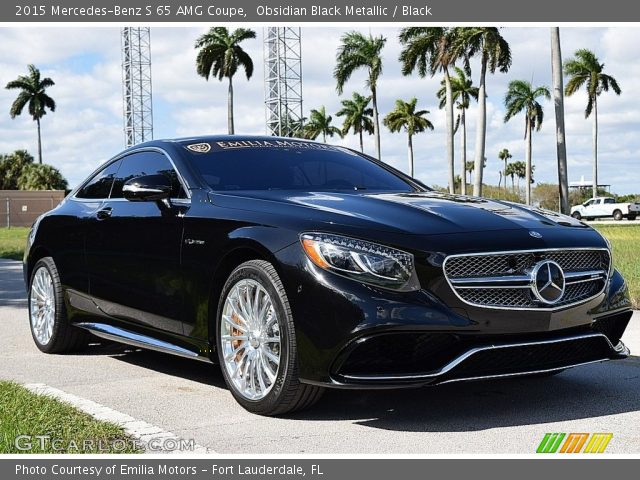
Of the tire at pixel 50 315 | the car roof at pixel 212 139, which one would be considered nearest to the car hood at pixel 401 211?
the car roof at pixel 212 139

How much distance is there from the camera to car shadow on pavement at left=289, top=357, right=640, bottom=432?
4.91m

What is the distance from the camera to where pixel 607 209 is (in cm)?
5709

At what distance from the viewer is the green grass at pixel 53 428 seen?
14.0ft

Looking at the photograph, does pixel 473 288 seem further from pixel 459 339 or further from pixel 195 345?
pixel 195 345

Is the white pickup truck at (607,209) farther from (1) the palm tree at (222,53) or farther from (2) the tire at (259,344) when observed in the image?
(2) the tire at (259,344)

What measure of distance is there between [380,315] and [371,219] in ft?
1.94

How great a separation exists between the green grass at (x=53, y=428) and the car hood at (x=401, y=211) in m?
1.45

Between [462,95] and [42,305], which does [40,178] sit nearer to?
[462,95]

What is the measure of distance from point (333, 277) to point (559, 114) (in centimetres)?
2990

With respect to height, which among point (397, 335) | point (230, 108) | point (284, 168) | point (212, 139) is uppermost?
point (230, 108)

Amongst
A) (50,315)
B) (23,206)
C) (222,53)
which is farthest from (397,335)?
(23,206)

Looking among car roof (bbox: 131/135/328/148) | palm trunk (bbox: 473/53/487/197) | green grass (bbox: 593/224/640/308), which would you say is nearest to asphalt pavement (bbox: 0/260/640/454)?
car roof (bbox: 131/135/328/148)

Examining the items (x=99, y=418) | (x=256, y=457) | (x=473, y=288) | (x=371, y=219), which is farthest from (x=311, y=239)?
(x=99, y=418)

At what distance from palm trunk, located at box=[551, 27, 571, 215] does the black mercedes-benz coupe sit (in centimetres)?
2623
